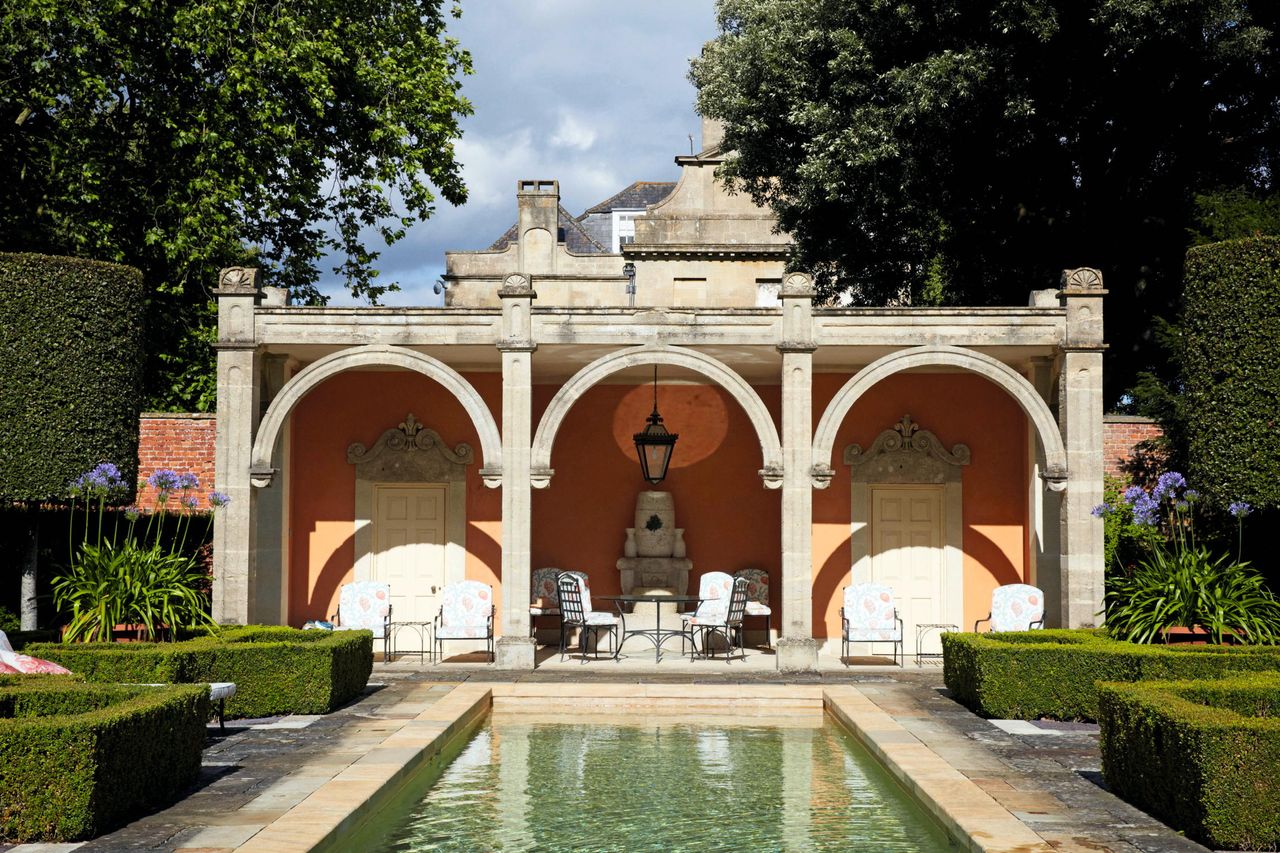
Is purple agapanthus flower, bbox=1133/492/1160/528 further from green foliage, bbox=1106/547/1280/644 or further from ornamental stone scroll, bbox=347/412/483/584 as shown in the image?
ornamental stone scroll, bbox=347/412/483/584

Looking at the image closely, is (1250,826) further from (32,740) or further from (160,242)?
(160,242)

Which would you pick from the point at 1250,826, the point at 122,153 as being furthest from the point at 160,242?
the point at 1250,826

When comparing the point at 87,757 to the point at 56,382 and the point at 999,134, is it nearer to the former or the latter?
the point at 56,382

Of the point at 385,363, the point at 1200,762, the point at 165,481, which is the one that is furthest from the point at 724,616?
the point at 1200,762

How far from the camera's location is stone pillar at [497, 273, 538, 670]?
12320 mm

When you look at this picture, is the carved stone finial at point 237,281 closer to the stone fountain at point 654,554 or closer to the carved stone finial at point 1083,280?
the stone fountain at point 654,554

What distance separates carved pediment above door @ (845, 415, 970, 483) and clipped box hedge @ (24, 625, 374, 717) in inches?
271

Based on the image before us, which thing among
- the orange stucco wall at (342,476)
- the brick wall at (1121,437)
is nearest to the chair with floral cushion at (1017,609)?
the brick wall at (1121,437)

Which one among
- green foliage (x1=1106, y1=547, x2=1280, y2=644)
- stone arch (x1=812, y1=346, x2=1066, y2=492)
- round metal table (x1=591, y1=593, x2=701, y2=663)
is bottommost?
round metal table (x1=591, y1=593, x2=701, y2=663)

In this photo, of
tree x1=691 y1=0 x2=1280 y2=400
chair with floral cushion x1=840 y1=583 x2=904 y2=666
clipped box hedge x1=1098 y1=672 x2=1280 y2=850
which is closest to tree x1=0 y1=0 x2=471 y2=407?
tree x1=691 y1=0 x2=1280 y2=400

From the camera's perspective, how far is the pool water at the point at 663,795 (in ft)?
19.9

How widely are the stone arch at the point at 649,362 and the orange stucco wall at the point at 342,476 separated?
7.50 ft

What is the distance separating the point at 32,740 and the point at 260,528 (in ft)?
27.2

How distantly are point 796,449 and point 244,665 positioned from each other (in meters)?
5.78
